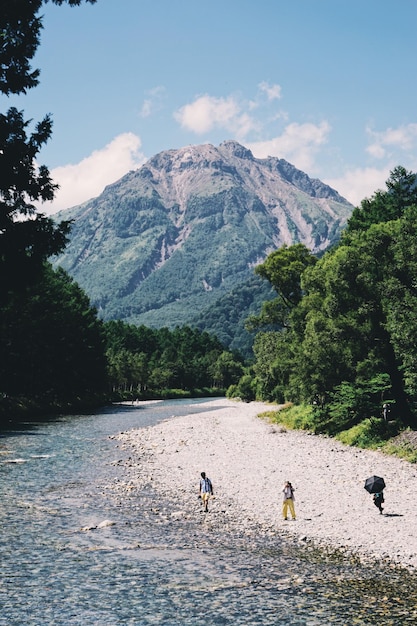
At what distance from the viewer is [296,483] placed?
1400 inches

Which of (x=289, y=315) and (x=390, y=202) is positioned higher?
(x=390, y=202)

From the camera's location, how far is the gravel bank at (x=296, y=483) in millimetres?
24500

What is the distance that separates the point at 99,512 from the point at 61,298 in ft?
283

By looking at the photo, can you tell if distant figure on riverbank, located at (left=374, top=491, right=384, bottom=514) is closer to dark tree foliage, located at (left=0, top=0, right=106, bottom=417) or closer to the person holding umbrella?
the person holding umbrella

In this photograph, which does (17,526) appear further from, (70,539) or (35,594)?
(35,594)

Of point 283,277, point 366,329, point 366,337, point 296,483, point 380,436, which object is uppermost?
A: point 283,277

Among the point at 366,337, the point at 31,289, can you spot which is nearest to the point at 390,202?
the point at 366,337

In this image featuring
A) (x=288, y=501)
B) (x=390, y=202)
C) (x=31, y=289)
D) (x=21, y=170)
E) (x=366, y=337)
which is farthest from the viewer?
(x=390, y=202)

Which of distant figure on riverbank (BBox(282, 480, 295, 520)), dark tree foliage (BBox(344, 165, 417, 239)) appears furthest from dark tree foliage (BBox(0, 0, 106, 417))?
dark tree foliage (BBox(344, 165, 417, 239))

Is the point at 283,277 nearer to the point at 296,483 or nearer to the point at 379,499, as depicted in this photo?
the point at 296,483

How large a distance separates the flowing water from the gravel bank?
2076mm

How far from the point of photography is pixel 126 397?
16150 cm

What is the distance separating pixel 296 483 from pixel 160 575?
56.3 ft

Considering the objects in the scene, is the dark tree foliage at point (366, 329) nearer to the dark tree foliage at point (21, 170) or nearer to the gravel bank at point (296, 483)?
the gravel bank at point (296, 483)
